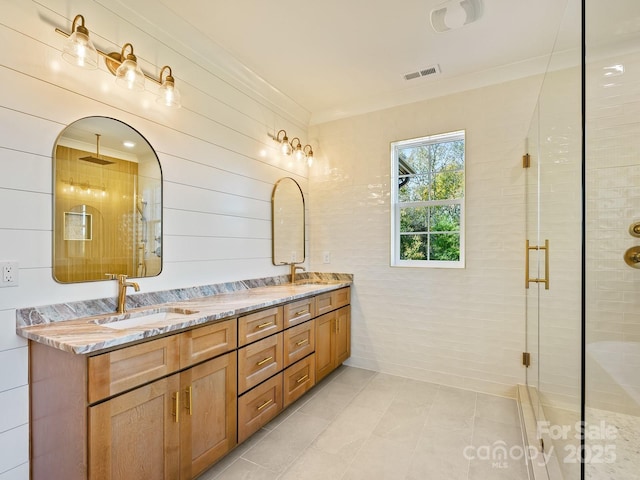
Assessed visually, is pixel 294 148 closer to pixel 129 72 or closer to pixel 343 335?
pixel 129 72

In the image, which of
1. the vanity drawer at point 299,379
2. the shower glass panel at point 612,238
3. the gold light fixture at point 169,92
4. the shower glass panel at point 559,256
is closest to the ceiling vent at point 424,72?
the shower glass panel at point 559,256

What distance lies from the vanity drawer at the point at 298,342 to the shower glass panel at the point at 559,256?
1.54 metres

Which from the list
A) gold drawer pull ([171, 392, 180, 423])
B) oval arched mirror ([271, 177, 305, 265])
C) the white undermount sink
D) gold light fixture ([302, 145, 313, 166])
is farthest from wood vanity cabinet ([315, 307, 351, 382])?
gold light fixture ([302, 145, 313, 166])

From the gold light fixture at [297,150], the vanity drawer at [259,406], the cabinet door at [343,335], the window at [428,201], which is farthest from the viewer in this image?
the gold light fixture at [297,150]

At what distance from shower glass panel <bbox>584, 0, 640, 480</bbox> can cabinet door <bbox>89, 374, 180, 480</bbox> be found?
171 cm

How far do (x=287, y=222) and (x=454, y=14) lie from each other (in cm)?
202

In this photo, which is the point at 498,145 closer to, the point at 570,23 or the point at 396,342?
the point at 570,23

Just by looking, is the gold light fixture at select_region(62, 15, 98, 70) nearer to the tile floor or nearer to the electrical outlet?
the electrical outlet

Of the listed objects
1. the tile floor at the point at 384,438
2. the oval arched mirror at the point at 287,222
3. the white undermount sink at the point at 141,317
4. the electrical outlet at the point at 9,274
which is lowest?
the tile floor at the point at 384,438

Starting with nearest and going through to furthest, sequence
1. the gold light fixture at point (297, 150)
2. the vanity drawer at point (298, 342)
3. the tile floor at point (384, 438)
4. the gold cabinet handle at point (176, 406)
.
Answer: the gold cabinet handle at point (176, 406) < the tile floor at point (384, 438) < the vanity drawer at point (298, 342) < the gold light fixture at point (297, 150)

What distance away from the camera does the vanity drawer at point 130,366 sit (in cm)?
121

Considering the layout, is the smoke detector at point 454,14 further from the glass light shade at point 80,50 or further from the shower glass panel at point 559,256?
the glass light shade at point 80,50

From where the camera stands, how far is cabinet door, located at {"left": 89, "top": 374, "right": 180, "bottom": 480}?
4.02ft

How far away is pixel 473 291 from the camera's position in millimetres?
2736
